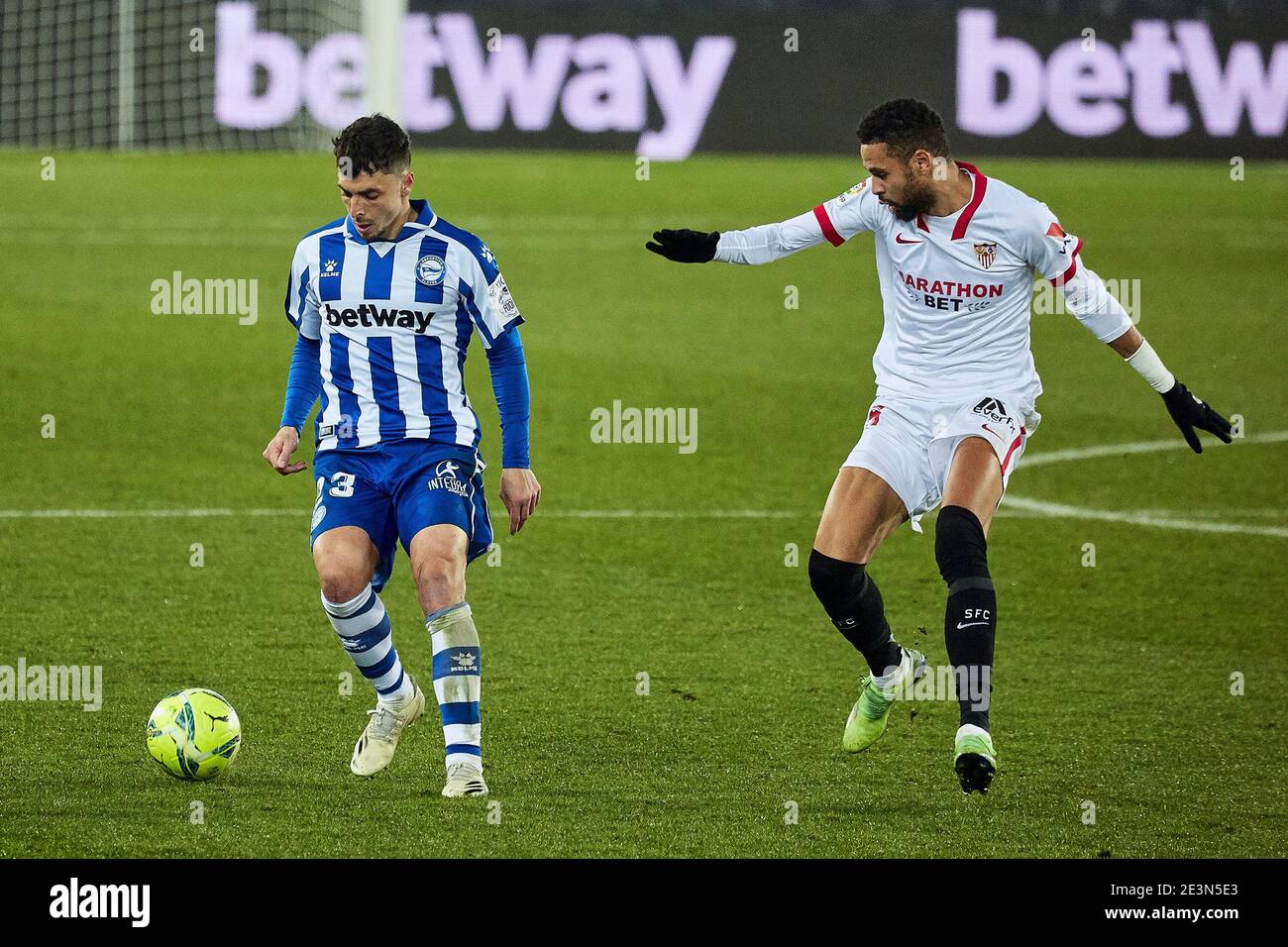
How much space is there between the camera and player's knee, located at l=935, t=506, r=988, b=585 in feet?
18.5

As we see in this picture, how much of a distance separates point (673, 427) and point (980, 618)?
6145 millimetres

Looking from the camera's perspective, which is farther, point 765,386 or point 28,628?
point 765,386

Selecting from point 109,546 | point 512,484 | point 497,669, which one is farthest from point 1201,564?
point 109,546

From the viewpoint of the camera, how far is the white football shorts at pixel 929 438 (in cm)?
601

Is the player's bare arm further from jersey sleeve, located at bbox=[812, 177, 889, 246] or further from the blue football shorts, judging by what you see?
jersey sleeve, located at bbox=[812, 177, 889, 246]

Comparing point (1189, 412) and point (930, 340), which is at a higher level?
point (930, 340)

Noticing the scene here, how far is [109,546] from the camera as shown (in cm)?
869

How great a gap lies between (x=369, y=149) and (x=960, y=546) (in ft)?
6.59

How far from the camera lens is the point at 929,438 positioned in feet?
20.1

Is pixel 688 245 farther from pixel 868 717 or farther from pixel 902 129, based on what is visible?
pixel 868 717

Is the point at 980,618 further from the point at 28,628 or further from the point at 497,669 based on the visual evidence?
the point at 28,628

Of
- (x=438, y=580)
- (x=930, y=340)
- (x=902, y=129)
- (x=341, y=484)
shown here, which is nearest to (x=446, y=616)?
(x=438, y=580)

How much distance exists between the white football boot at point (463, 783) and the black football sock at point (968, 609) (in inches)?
52.5

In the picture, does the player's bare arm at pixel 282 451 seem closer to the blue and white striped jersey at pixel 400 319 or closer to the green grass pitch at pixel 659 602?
the blue and white striped jersey at pixel 400 319
